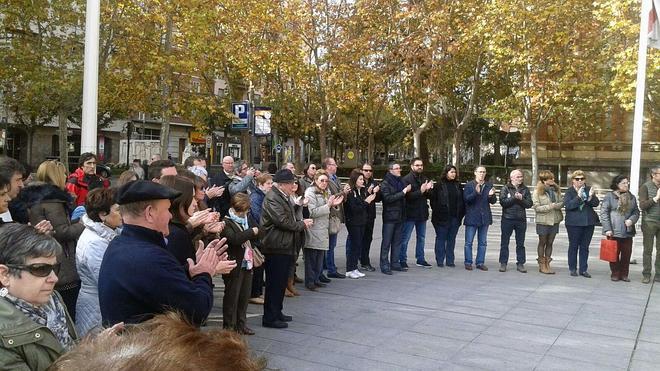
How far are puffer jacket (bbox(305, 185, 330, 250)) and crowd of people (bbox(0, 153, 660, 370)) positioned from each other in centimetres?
2

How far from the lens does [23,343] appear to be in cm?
227

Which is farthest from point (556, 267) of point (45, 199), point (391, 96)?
point (391, 96)

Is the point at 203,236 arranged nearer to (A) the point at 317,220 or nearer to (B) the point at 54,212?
(B) the point at 54,212

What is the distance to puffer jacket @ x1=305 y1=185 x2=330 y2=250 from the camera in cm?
846

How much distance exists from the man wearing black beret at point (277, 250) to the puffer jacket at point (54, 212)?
2.12 metres

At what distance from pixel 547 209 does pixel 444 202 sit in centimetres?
175

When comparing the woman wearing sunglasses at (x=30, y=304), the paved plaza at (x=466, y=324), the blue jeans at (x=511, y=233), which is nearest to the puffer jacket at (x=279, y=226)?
the paved plaza at (x=466, y=324)

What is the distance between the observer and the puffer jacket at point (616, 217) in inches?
394

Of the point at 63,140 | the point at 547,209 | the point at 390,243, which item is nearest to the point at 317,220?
the point at 390,243

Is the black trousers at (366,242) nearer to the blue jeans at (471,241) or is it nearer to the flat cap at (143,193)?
the blue jeans at (471,241)

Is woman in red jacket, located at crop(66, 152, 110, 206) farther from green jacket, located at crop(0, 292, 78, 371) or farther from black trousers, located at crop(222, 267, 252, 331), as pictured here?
green jacket, located at crop(0, 292, 78, 371)

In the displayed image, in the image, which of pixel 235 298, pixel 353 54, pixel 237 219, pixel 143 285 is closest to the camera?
pixel 143 285

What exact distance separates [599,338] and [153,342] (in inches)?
264

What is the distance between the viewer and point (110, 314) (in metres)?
2.85
